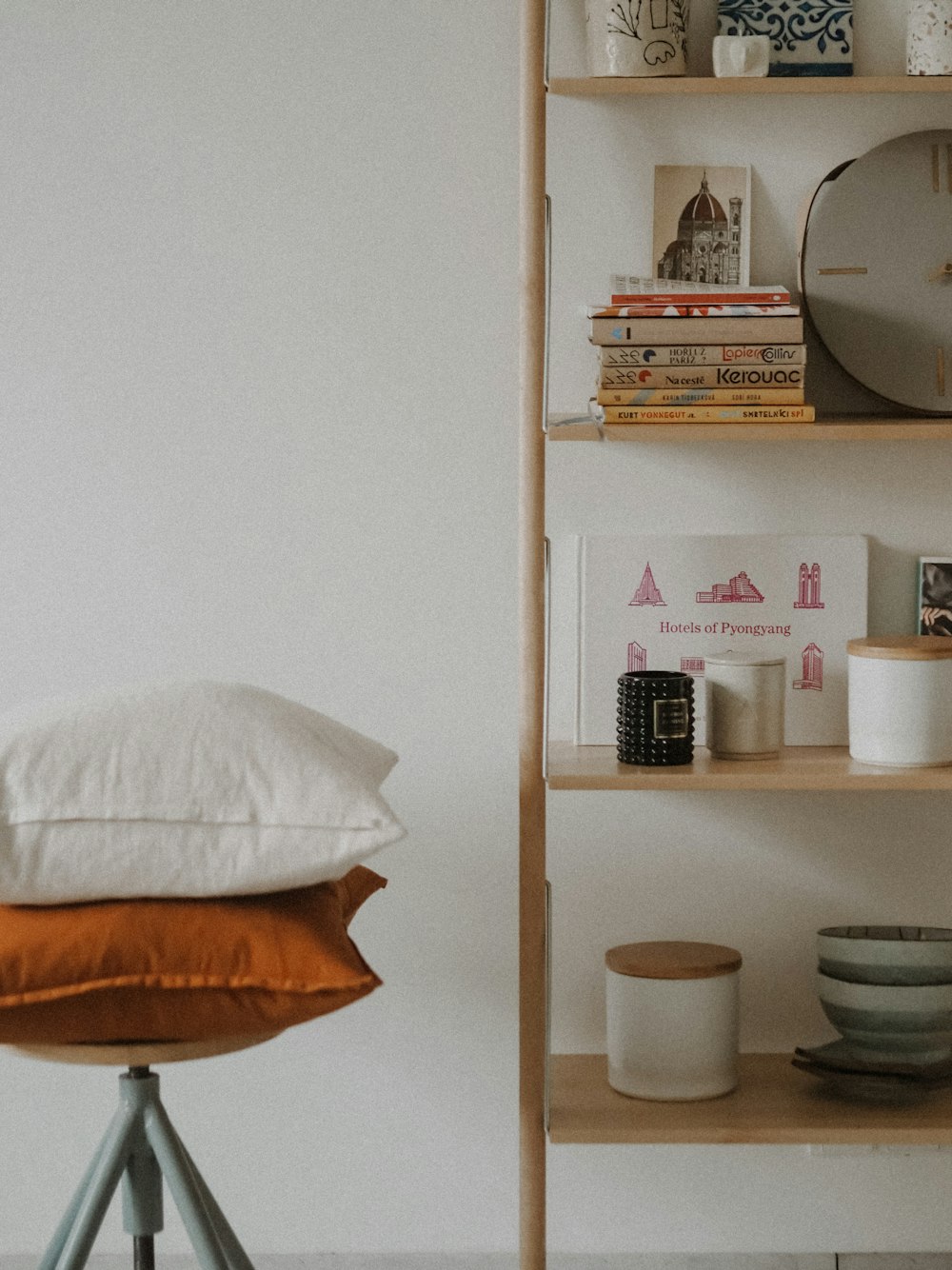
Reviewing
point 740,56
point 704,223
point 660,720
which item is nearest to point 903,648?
point 660,720

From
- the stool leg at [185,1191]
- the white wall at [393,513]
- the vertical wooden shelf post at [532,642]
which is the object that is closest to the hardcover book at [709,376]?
the vertical wooden shelf post at [532,642]

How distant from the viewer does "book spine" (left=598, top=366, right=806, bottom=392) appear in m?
1.72

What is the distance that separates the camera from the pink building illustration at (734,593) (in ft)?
6.42

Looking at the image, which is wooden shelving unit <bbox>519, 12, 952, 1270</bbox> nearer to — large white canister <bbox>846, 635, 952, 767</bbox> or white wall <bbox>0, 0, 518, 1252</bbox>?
large white canister <bbox>846, 635, 952, 767</bbox>

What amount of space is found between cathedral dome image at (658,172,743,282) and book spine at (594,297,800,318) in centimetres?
22

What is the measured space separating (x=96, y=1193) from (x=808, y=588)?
1.17 meters

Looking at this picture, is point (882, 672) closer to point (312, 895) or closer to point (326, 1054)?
point (312, 895)

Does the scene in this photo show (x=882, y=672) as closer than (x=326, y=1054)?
Yes

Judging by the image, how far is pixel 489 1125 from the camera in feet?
6.73

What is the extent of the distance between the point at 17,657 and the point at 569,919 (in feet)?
2.85

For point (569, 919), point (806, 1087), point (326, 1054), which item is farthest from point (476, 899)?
point (806, 1087)

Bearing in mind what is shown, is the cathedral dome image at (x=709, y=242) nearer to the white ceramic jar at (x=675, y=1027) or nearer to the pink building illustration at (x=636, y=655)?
the pink building illustration at (x=636, y=655)

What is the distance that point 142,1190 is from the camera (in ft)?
5.10

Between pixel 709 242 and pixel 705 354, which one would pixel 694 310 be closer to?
pixel 705 354
